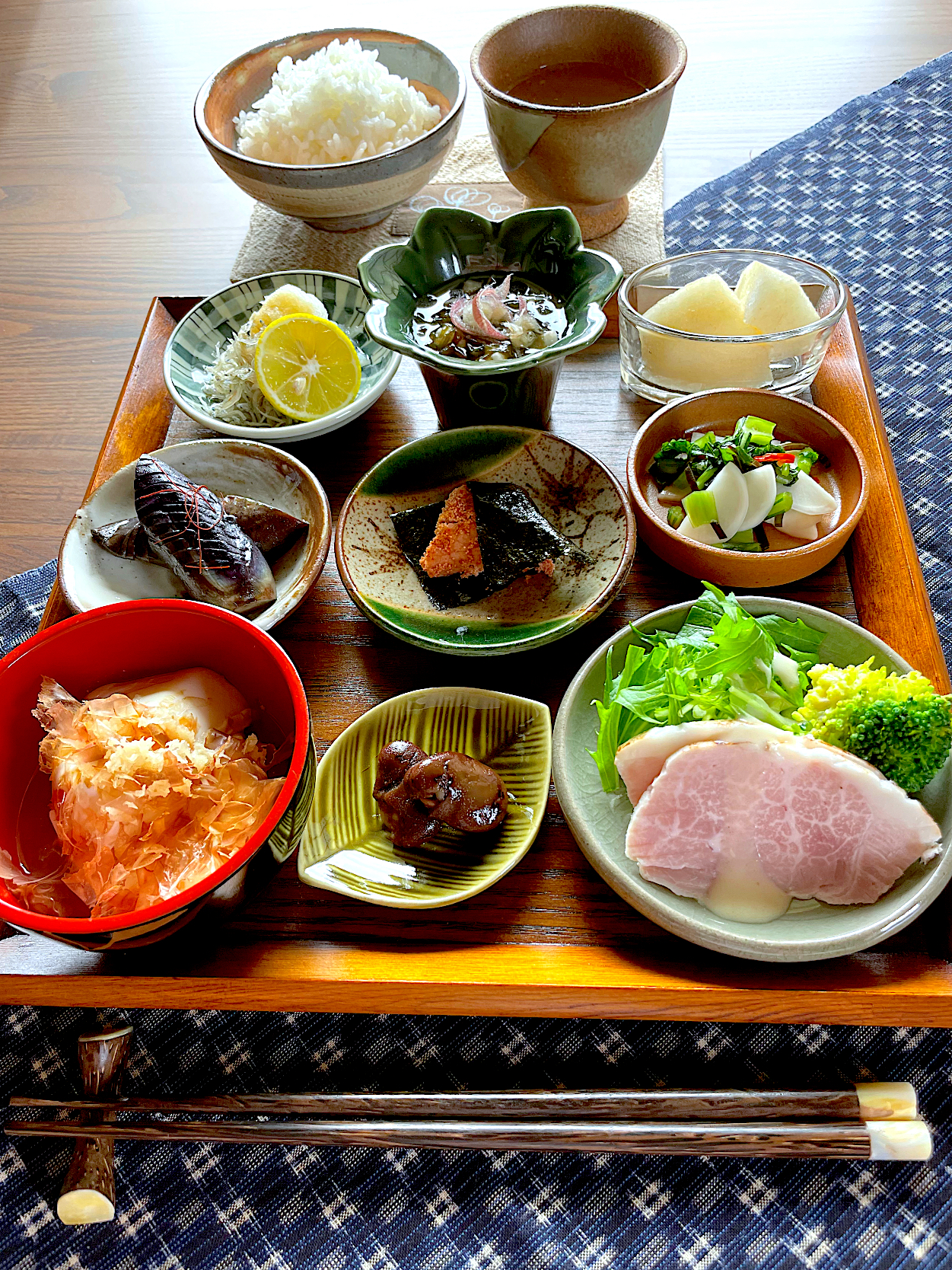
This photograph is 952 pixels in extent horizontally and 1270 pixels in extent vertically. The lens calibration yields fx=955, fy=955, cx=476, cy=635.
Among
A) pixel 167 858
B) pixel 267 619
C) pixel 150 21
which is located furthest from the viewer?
pixel 150 21

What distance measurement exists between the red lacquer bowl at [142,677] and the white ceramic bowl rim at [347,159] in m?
1.17

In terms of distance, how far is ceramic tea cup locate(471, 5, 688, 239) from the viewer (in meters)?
1.88

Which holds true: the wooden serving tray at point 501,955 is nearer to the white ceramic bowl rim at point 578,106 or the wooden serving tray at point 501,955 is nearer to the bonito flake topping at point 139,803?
the bonito flake topping at point 139,803

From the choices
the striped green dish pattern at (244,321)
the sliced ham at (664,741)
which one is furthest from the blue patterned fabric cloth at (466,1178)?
the striped green dish pattern at (244,321)

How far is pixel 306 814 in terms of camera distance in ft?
3.90

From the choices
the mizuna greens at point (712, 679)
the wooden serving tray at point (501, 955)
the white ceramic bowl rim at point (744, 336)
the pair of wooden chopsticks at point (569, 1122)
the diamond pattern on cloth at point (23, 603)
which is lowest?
the pair of wooden chopsticks at point (569, 1122)

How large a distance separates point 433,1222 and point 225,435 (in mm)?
1330

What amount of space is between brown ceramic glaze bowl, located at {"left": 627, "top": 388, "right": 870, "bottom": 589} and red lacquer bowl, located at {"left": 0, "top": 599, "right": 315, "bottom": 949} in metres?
0.64

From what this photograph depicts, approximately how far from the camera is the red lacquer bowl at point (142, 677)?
1.04m

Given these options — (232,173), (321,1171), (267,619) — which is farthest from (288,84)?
(321,1171)

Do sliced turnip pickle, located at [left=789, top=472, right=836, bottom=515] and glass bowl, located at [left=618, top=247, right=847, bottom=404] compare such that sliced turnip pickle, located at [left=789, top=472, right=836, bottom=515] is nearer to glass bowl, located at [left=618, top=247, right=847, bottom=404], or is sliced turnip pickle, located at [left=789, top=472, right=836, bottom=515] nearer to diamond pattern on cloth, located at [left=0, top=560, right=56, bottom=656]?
glass bowl, located at [left=618, top=247, right=847, bottom=404]

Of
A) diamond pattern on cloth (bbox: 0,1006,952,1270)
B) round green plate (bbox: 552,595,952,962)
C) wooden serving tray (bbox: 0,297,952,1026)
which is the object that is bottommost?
diamond pattern on cloth (bbox: 0,1006,952,1270)

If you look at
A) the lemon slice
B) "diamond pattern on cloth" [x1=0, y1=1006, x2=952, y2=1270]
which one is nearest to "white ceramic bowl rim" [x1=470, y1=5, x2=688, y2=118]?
the lemon slice

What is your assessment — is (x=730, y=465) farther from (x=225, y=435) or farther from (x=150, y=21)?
(x=150, y=21)
